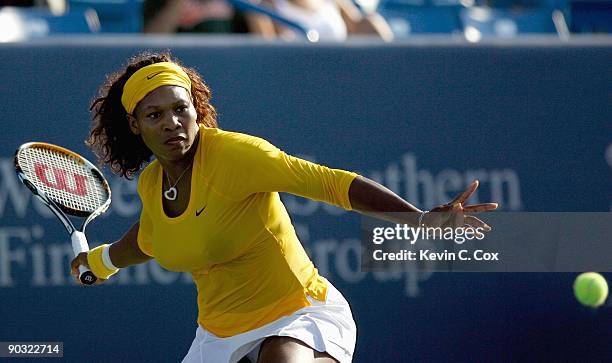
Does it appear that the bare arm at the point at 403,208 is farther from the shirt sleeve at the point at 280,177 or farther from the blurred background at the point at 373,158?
the blurred background at the point at 373,158

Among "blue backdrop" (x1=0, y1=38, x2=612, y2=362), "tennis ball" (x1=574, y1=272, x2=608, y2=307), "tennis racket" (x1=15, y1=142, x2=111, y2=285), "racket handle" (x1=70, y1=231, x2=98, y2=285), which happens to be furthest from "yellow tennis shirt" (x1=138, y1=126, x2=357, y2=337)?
"tennis ball" (x1=574, y1=272, x2=608, y2=307)

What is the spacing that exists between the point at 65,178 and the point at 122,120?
0.61 meters

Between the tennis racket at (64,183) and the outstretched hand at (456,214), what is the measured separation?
1.35 m

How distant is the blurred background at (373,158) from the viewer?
14.8ft

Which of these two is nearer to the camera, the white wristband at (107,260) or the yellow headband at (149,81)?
the yellow headband at (149,81)

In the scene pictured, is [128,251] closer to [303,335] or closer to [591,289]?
[303,335]

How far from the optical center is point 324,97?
15.0 feet

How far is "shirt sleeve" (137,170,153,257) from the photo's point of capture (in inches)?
137

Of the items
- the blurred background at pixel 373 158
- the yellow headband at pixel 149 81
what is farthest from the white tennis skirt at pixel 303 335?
the blurred background at pixel 373 158

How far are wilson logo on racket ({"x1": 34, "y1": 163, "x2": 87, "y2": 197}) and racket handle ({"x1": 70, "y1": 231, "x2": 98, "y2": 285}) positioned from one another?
0.20m

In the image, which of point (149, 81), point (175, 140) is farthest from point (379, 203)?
point (149, 81)

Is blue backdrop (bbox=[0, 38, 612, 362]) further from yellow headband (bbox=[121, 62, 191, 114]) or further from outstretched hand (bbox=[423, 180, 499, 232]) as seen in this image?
outstretched hand (bbox=[423, 180, 499, 232])

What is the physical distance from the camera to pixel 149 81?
3.34 meters

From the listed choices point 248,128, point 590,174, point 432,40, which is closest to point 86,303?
point 248,128
